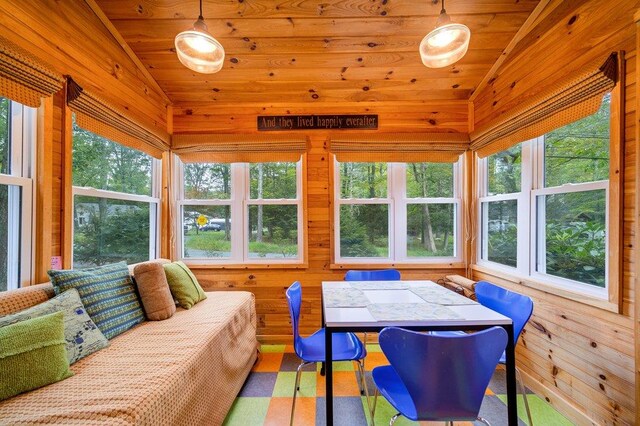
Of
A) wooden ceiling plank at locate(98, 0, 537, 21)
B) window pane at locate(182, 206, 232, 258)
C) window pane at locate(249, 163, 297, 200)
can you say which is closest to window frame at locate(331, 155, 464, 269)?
window pane at locate(249, 163, 297, 200)

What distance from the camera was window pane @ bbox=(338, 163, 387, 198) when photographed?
3029 mm

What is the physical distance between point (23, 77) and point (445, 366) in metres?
2.48

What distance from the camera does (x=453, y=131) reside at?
2945mm

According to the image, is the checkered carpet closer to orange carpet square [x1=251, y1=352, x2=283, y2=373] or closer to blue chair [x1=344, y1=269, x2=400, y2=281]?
orange carpet square [x1=251, y1=352, x2=283, y2=373]

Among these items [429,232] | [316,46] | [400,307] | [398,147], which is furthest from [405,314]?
[316,46]

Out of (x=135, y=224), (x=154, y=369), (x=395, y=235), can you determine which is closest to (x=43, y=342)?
(x=154, y=369)

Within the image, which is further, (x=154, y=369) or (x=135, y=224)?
(x=135, y=224)

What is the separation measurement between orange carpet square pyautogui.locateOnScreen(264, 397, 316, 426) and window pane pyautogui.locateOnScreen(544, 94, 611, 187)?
242 centimetres

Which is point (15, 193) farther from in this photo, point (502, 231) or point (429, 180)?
point (502, 231)

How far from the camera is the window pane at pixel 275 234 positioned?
3.03 metres

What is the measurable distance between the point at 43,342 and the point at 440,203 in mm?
3240

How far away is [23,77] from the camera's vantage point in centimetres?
142

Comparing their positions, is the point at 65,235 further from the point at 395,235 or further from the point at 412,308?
the point at 395,235

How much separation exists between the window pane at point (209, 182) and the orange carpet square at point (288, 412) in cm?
205
